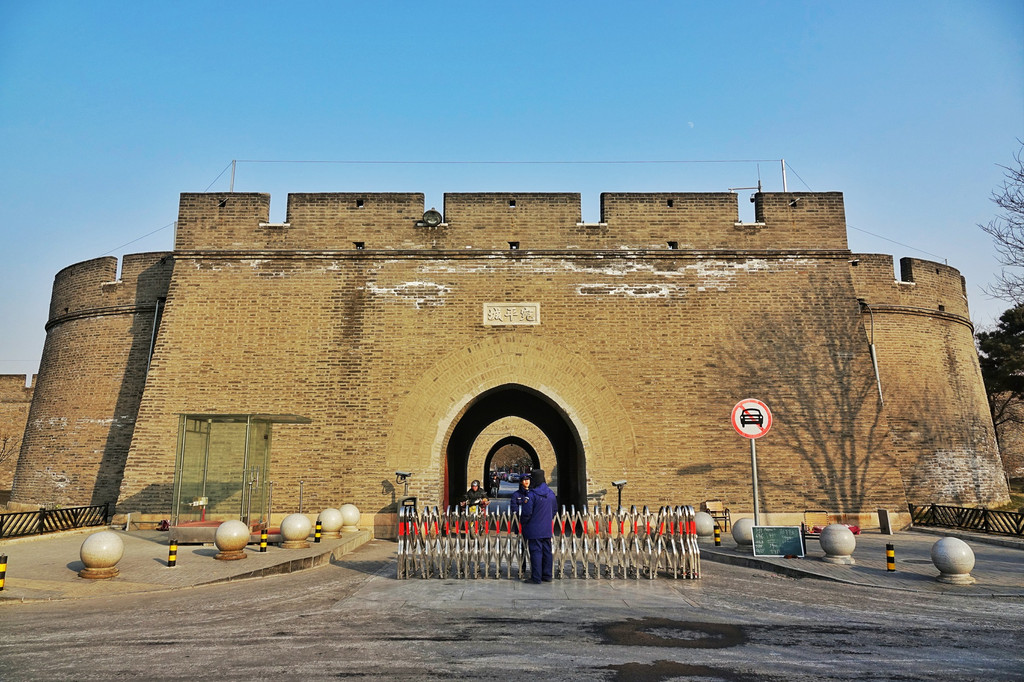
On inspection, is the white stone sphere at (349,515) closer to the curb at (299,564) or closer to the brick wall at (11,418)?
the curb at (299,564)

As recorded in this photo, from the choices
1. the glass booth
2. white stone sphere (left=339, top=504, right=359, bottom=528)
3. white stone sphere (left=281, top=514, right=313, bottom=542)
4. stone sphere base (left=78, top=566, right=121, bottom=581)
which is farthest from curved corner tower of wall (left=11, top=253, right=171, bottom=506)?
stone sphere base (left=78, top=566, right=121, bottom=581)

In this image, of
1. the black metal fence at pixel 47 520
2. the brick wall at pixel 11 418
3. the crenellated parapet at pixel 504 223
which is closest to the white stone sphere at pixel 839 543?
the crenellated parapet at pixel 504 223

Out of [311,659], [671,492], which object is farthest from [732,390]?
[311,659]

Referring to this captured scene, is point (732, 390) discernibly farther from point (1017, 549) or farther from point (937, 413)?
point (937, 413)

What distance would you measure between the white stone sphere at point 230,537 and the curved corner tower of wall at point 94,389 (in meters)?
8.25

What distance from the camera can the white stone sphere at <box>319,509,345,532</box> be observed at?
11531 mm

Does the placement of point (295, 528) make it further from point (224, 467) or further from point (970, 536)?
point (970, 536)

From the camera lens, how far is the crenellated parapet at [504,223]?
14234 millimetres

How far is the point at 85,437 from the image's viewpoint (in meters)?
16.4

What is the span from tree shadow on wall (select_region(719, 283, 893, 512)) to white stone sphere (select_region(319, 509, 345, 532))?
864 cm

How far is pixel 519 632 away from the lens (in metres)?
5.73

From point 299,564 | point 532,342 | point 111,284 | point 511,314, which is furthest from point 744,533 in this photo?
point 111,284

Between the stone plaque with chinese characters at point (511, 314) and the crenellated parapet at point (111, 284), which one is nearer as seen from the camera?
the stone plaque with chinese characters at point (511, 314)

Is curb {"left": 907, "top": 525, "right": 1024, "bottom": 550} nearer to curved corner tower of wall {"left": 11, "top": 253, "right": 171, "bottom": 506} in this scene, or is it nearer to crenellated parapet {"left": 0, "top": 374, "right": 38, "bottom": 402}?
curved corner tower of wall {"left": 11, "top": 253, "right": 171, "bottom": 506}
